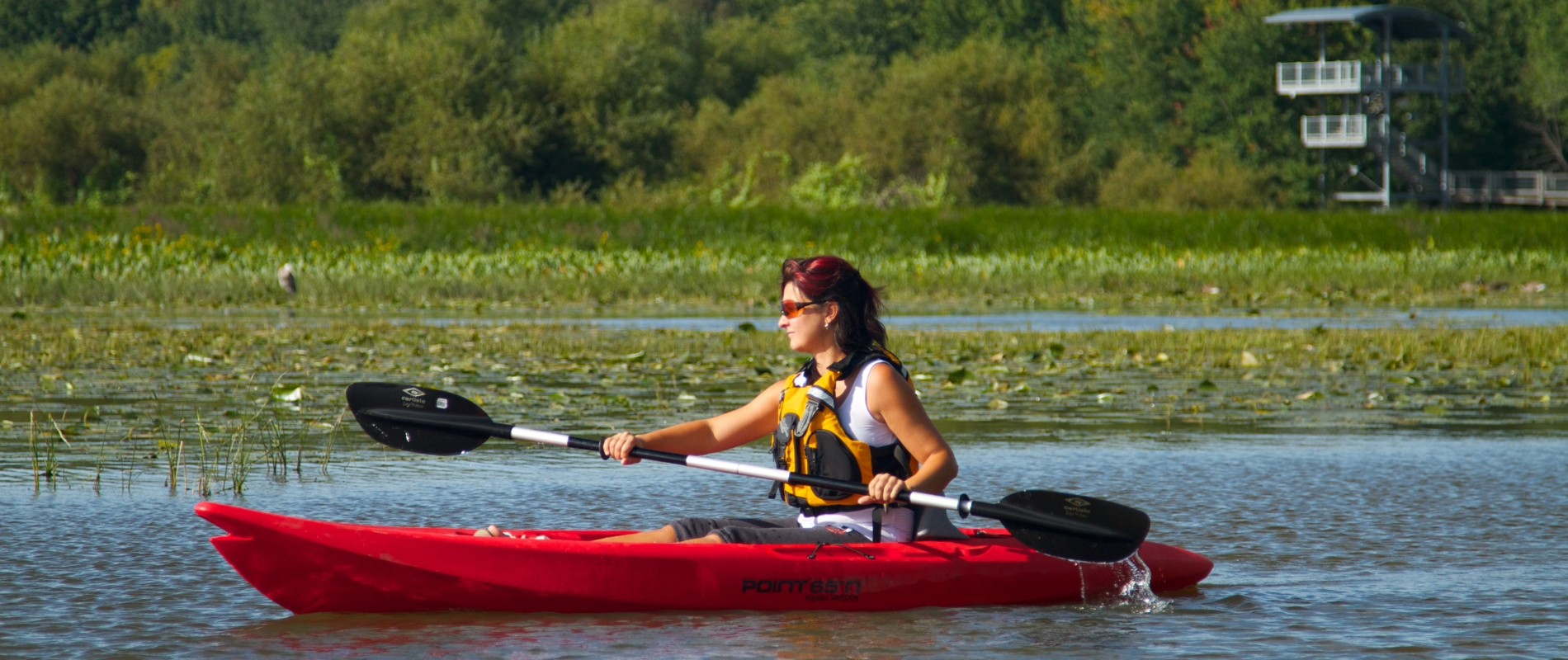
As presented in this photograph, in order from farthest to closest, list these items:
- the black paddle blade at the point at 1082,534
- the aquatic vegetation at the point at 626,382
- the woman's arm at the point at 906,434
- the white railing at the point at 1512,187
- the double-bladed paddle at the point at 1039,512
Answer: the white railing at the point at 1512,187 < the aquatic vegetation at the point at 626,382 < the black paddle blade at the point at 1082,534 < the double-bladed paddle at the point at 1039,512 < the woman's arm at the point at 906,434

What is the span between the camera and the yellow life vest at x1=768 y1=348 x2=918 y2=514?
17.1 feet

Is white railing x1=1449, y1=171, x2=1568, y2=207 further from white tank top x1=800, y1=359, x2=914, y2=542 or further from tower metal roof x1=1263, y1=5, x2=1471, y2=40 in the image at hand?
white tank top x1=800, y1=359, x2=914, y2=542

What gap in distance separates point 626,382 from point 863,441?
6347mm

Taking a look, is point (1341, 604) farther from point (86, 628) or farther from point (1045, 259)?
point (1045, 259)

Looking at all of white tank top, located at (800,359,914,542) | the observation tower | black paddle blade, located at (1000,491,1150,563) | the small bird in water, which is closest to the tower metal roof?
the observation tower

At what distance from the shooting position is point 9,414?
9.60 meters

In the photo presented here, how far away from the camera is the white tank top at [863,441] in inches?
205

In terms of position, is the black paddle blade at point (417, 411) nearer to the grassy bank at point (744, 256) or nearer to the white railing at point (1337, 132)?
the grassy bank at point (744, 256)

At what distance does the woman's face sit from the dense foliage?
95.5ft

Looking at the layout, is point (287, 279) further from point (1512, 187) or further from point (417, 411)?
point (1512, 187)

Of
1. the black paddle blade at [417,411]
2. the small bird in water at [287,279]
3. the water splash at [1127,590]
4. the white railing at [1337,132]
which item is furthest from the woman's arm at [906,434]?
the white railing at [1337,132]

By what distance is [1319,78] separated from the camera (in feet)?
155

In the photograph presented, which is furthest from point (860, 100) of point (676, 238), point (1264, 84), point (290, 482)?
point (290, 482)

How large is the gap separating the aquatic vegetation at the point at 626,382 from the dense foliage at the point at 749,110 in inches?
802
